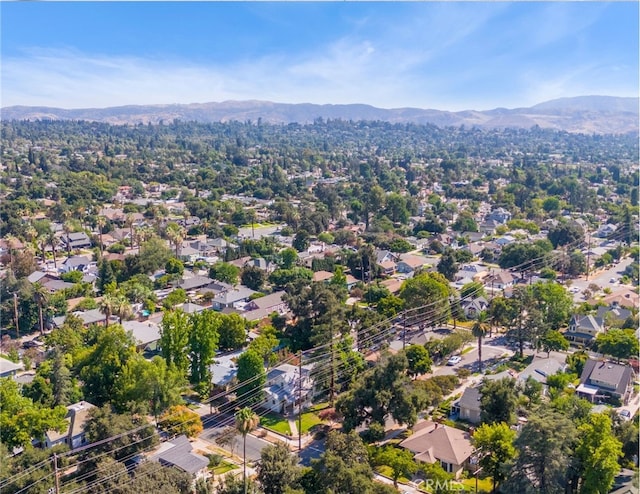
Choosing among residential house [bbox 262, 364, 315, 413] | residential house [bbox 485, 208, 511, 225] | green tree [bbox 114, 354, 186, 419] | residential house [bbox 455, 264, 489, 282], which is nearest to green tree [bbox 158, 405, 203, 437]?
green tree [bbox 114, 354, 186, 419]

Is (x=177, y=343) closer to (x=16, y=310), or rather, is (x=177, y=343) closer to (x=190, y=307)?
(x=190, y=307)

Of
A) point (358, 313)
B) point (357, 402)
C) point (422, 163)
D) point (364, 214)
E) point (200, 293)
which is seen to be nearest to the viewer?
point (357, 402)

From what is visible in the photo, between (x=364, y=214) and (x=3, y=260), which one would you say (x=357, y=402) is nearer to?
(x=3, y=260)

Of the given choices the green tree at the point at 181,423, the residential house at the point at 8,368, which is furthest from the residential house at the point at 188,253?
the green tree at the point at 181,423

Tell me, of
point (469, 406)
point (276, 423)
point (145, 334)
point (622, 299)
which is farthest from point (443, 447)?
point (622, 299)

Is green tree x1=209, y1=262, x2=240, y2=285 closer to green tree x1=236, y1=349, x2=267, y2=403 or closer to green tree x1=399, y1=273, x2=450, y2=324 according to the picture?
green tree x1=399, y1=273, x2=450, y2=324

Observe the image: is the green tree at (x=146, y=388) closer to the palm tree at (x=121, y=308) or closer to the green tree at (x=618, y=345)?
the palm tree at (x=121, y=308)

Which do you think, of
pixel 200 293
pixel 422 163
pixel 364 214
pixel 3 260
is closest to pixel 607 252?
pixel 364 214
